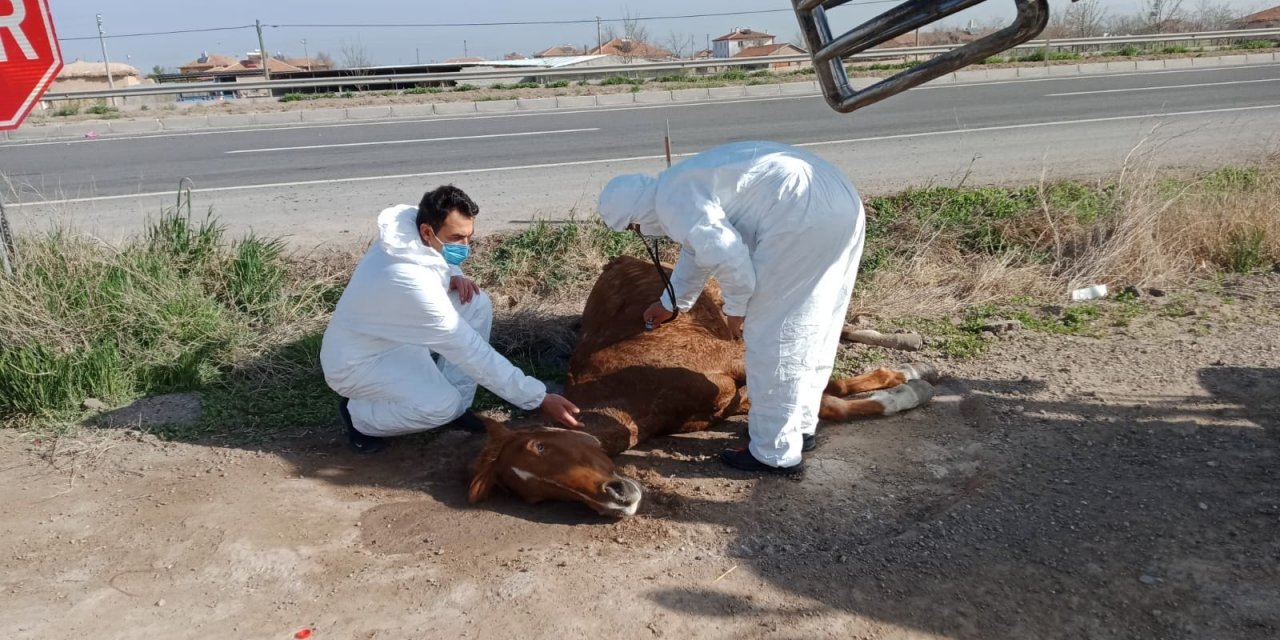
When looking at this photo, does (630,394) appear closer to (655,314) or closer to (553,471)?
(655,314)

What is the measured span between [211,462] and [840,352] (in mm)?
3643

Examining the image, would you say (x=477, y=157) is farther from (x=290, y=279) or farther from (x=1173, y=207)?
(x=1173, y=207)

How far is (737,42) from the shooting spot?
2035 inches

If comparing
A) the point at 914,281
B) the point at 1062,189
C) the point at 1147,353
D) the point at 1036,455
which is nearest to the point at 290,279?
the point at 914,281

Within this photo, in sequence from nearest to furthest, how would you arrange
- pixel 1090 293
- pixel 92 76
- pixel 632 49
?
1. pixel 1090 293
2. pixel 632 49
3. pixel 92 76

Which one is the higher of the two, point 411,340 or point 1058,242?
point 411,340

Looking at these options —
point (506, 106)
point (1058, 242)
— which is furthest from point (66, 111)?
point (1058, 242)

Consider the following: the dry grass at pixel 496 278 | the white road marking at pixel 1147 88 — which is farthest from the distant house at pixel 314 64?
the dry grass at pixel 496 278

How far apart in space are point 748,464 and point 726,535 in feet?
1.99

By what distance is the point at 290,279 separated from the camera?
6852 mm

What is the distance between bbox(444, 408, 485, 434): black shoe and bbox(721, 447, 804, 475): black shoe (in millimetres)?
1360

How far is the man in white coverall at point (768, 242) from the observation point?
3982mm

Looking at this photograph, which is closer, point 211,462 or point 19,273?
point 211,462

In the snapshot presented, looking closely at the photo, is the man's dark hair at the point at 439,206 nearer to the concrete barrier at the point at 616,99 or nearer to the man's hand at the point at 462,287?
the man's hand at the point at 462,287
